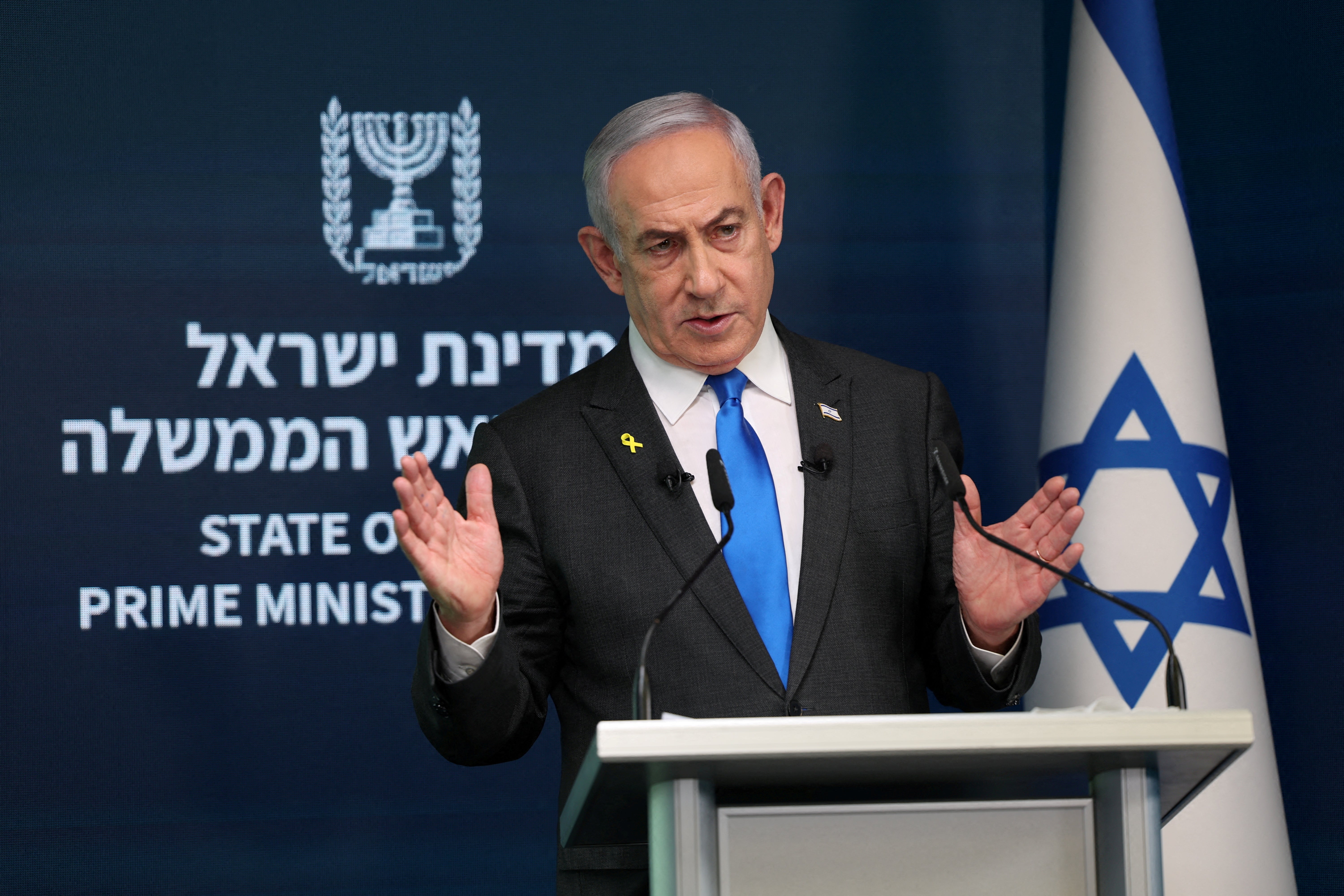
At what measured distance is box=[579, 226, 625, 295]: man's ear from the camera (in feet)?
7.61

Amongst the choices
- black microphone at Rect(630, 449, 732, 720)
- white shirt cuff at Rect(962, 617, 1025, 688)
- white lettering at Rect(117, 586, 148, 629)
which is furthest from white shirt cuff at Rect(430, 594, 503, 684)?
white lettering at Rect(117, 586, 148, 629)

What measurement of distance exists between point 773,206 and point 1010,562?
879mm

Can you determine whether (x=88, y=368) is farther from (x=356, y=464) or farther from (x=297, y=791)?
(x=297, y=791)

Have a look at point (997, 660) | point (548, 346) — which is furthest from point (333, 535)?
point (997, 660)

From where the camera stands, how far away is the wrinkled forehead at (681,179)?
215 cm

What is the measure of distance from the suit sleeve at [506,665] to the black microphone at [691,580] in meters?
0.28

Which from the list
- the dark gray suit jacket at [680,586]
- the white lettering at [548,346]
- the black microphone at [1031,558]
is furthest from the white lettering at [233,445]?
the black microphone at [1031,558]

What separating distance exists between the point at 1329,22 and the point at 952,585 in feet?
7.16

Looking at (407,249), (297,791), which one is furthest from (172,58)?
(297,791)

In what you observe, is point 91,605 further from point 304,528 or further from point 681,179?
point 681,179

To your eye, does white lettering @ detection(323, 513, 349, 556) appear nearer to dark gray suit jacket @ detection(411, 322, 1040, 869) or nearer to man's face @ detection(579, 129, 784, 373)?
dark gray suit jacket @ detection(411, 322, 1040, 869)

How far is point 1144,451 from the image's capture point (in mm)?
3141

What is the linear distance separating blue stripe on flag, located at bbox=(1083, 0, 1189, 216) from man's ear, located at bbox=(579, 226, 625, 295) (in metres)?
1.64

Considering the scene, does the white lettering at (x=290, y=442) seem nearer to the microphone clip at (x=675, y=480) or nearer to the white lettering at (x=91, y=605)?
the white lettering at (x=91, y=605)
